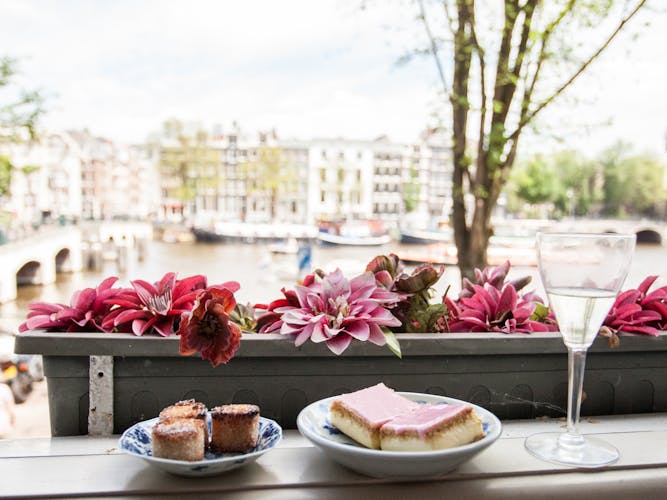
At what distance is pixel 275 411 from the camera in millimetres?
1204

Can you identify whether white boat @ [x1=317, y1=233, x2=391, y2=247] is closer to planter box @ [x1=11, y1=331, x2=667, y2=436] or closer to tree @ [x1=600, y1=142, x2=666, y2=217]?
tree @ [x1=600, y1=142, x2=666, y2=217]

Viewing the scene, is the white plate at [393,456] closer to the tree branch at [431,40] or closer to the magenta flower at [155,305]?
the magenta flower at [155,305]

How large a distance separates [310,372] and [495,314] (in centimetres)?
42

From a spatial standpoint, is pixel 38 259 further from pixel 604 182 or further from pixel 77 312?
pixel 604 182

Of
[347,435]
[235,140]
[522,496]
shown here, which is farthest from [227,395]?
[235,140]

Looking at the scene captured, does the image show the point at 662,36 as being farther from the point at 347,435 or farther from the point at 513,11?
the point at 347,435

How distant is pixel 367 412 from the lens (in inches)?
35.6

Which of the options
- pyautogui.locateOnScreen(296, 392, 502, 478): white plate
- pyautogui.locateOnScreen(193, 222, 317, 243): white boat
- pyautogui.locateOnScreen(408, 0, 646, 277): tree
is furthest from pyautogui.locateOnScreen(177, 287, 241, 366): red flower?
pyautogui.locateOnScreen(193, 222, 317, 243): white boat

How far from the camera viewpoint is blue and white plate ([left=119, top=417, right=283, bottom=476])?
83 centimetres

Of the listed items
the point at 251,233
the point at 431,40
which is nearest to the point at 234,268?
the point at 251,233

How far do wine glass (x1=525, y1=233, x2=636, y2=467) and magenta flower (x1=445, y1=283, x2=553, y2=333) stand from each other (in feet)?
1.07

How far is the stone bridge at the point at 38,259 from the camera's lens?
19219 mm

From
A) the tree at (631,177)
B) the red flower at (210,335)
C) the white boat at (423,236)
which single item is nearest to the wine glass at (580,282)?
the red flower at (210,335)

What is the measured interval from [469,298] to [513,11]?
2290mm
